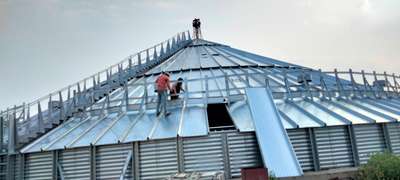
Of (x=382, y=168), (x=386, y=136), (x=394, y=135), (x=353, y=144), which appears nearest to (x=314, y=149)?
(x=353, y=144)

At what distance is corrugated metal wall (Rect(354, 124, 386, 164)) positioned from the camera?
15911 mm

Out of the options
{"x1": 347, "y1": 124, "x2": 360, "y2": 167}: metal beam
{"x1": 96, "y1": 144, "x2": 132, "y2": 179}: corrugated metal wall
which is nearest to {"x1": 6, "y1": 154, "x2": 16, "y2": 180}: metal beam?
{"x1": 96, "y1": 144, "x2": 132, "y2": 179}: corrugated metal wall

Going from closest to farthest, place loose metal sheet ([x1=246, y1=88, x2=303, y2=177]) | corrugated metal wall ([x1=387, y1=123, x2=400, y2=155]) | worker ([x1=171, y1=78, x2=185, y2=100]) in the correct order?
1. loose metal sheet ([x1=246, y1=88, x2=303, y2=177])
2. corrugated metal wall ([x1=387, y1=123, x2=400, y2=155])
3. worker ([x1=171, y1=78, x2=185, y2=100])

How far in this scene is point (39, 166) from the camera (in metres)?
15.8

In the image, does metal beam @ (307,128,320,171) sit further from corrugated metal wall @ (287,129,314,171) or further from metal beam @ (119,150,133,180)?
metal beam @ (119,150,133,180)

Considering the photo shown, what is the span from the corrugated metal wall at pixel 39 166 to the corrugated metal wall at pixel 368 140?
13181 millimetres

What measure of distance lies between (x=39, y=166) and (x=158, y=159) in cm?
530

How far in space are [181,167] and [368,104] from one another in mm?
11565

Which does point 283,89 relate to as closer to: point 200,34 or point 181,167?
point 181,167

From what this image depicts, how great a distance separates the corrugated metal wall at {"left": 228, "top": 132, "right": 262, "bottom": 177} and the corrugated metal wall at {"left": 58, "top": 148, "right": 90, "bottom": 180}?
591 cm

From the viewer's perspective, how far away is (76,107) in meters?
20.6

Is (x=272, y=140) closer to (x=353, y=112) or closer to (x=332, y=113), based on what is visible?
(x=332, y=113)

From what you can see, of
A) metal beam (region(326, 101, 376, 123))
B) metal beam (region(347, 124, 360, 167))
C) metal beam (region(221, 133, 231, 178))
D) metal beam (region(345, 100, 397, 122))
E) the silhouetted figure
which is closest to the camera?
metal beam (region(221, 133, 231, 178))

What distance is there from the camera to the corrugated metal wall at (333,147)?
15.5m
